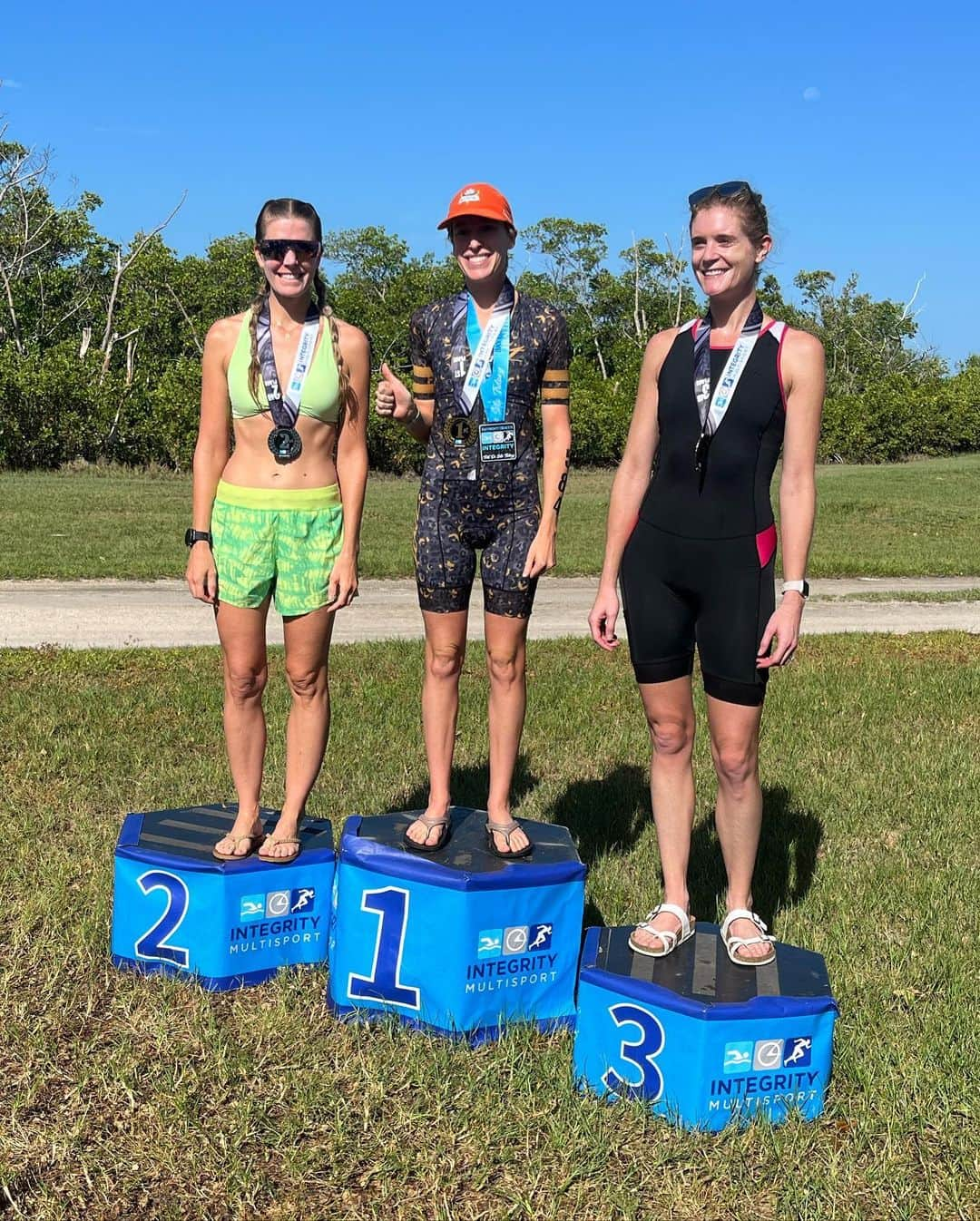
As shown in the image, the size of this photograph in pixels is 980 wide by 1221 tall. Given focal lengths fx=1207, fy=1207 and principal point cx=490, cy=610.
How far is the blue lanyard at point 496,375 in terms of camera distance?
13.5 feet

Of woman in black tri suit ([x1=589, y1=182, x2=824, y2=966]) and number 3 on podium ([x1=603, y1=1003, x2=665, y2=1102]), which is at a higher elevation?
woman in black tri suit ([x1=589, y1=182, x2=824, y2=966])

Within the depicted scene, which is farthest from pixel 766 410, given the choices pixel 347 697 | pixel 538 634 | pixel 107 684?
pixel 538 634

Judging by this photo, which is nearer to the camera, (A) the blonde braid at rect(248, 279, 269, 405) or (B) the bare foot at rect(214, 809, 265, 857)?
(A) the blonde braid at rect(248, 279, 269, 405)

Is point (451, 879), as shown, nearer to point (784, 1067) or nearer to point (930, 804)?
point (784, 1067)

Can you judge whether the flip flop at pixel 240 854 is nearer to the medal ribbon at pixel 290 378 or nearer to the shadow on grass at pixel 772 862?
the medal ribbon at pixel 290 378

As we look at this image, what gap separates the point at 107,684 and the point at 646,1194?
6.01 meters

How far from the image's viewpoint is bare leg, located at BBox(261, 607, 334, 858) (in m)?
4.16

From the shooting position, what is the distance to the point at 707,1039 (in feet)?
10.9

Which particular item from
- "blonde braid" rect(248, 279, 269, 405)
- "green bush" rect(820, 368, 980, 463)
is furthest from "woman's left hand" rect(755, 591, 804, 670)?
"green bush" rect(820, 368, 980, 463)

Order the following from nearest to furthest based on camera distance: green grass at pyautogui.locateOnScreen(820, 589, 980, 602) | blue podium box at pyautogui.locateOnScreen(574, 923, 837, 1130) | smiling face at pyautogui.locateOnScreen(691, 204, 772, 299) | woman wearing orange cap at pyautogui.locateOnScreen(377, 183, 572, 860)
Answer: blue podium box at pyautogui.locateOnScreen(574, 923, 837, 1130) → smiling face at pyautogui.locateOnScreen(691, 204, 772, 299) → woman wearing orange cap at pyautogui.locateOnScreen(377, 183, 572, 860) → green grass at pyautogui.locateOnScreen(820, 589, 980, 602)

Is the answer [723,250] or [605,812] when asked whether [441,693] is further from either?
[605,812]

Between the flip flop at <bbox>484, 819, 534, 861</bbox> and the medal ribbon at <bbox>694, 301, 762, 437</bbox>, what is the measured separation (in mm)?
1490

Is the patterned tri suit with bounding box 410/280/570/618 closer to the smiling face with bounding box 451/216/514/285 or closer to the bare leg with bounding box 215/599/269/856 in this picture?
the smiling face with bounding box 451/216/514/285

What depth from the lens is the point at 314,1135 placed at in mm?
3311
